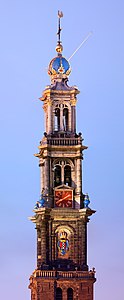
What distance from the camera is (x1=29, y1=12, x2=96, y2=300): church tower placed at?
6796 inches

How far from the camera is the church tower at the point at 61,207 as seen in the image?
17262cm

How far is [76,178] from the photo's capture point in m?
176

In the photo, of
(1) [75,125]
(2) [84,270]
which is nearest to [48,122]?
(1) [75,125]

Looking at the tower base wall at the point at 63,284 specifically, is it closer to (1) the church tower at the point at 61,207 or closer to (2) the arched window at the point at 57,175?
(1) the church tower at the point at 61,207

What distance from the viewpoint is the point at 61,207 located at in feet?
574

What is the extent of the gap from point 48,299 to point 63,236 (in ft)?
22.5

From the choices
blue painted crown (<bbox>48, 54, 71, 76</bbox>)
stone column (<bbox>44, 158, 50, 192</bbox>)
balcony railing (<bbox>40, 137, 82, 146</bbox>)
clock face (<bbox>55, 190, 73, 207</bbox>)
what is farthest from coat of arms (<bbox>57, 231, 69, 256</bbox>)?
blue painted crown (<bbox>48, 54, 71, 76</bbox>)

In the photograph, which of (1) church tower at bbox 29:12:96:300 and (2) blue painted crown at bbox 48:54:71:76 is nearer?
(1) church tower at bbox 29:12:96:300

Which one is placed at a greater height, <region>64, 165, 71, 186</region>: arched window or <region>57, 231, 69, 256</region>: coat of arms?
<region>64, 165, 71, 186</region>: arched window

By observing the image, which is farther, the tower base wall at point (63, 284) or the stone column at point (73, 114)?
the stone column at point (73, 114)

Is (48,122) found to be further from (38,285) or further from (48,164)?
(38,285)

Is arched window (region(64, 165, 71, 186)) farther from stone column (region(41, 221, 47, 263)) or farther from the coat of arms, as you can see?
the coat of arms

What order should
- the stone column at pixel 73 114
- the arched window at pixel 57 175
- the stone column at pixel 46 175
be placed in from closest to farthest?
the stone column at pixel 46 175 < the arched window at pixel 57 175 < the stone column at pixel 73 114

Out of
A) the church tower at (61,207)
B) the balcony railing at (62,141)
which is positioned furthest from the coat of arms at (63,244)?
the balcony railing at (62,141)
